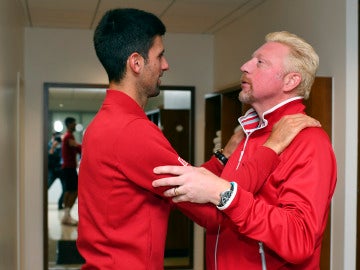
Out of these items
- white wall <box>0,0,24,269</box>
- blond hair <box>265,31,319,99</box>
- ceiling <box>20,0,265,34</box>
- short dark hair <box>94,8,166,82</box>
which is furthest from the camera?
ceiling <box>20,0,265,34</box>

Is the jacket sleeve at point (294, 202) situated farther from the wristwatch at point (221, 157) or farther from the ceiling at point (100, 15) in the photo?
the ceiling at point (100, 15)

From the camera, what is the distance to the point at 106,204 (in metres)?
1.36

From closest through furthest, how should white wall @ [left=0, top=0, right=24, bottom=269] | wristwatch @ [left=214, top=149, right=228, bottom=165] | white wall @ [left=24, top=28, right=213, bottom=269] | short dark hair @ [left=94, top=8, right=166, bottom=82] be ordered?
short dark hair @ [left=94, top=8, right=166, bottom=82] < wristwatch @ [left=214, top=149, right=228, bottom=165] < white wall @ [left=0, top=0, right=24, bottom=269] < white wall @ [left=24, top=28, right=213, bottom=269]

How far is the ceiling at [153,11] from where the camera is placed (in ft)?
12.9

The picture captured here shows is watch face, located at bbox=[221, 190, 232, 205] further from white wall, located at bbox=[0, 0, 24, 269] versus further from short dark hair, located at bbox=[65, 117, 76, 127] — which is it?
short dark hair, located at bbox=[65, 117, 76, 127]

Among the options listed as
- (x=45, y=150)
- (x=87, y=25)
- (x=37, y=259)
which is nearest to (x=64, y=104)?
(x=45, y=150)

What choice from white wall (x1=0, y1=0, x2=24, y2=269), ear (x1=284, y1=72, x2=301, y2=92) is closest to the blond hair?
ear (x1=284, y1=72, x2=301, y2=92)

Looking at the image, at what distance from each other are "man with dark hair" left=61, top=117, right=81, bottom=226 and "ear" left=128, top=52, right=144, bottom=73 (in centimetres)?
369

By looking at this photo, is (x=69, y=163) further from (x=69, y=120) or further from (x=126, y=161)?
(x=126, y=161)

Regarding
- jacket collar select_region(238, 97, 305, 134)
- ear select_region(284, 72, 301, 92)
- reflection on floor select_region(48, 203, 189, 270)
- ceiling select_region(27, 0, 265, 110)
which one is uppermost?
ceiling select_region(27, 0, 265, 110)

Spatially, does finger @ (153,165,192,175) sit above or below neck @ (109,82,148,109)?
below

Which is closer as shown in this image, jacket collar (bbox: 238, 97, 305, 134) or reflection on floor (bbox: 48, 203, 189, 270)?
jacket collar (bbox: 238, 97, 305, 134)

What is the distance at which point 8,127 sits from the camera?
312 centimetres

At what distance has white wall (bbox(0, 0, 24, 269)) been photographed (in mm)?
2756
